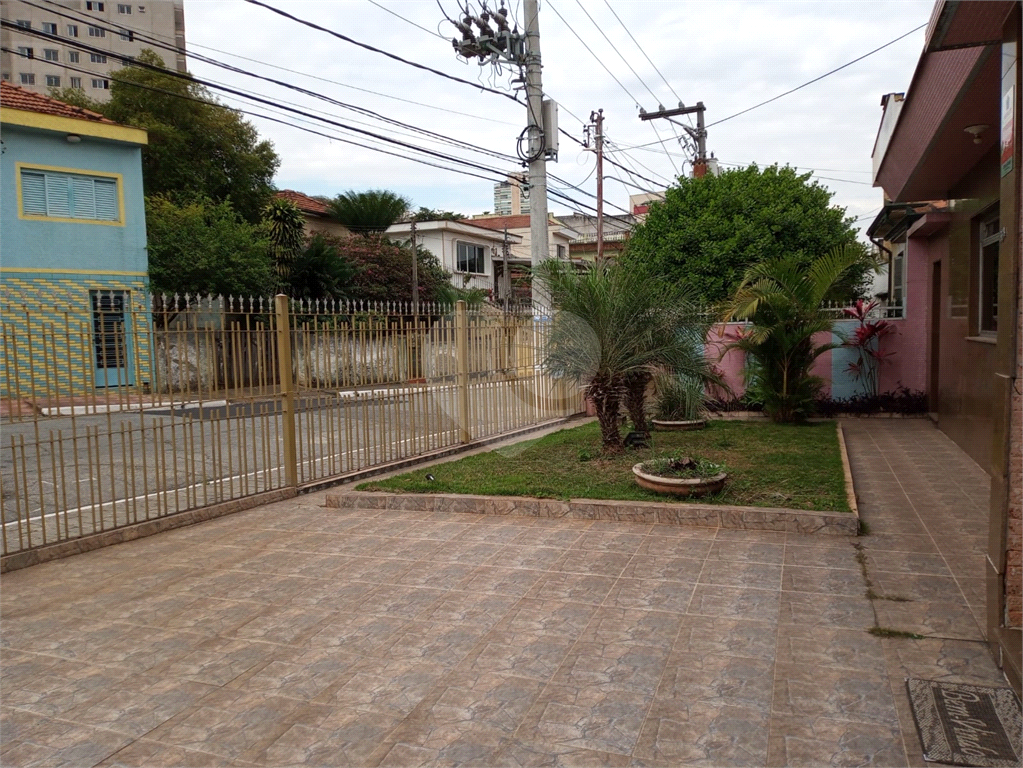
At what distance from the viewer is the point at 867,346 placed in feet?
43.1

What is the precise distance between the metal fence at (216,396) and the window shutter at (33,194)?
407 inches

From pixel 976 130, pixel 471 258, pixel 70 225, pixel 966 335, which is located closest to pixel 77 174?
pixel 70 225

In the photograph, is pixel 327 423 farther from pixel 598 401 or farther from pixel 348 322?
pixel 598 401

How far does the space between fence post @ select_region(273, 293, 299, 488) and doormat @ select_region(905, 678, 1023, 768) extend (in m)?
5.93

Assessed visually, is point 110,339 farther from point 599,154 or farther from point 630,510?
point 599,154

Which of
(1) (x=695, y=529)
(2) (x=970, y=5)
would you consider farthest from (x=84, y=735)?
(2) (x=970, y=5)

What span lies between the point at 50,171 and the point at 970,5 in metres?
18.6

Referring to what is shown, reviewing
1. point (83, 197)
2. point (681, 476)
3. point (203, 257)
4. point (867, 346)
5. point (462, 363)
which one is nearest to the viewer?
point (681, 476)

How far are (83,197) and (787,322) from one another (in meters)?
15.9

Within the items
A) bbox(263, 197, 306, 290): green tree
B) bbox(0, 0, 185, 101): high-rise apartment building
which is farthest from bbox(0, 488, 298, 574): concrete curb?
bbox(0, 0, 185, 101): high-rise apartment building

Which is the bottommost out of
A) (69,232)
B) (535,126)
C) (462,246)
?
(69,232)

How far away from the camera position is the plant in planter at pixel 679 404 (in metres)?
10.8

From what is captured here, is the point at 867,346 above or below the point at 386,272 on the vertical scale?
below

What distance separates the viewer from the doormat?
272cm
